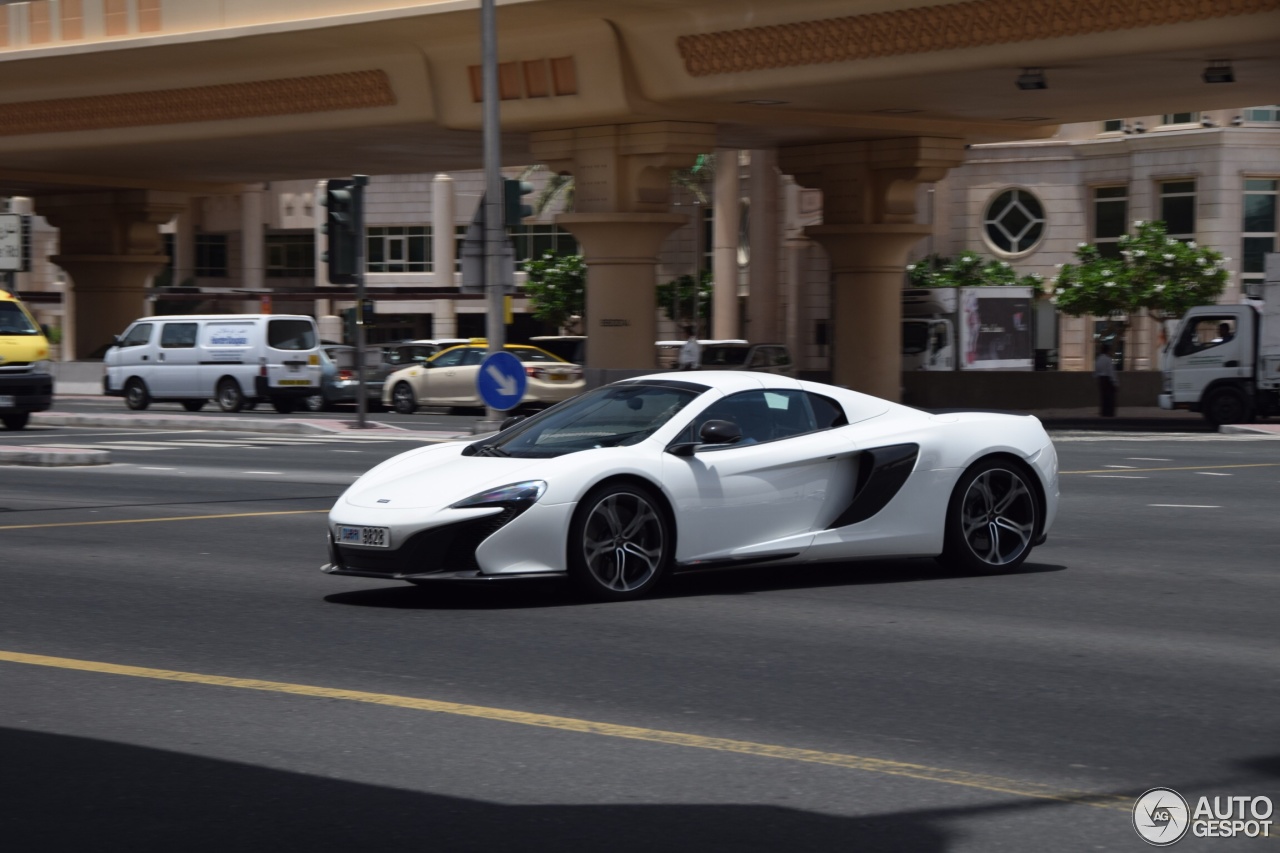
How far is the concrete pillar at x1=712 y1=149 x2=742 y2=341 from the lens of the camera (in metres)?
60.8

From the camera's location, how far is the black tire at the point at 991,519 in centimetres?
1058

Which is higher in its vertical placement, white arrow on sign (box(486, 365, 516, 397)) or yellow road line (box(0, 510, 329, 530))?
white arrow on sign (box(486, 365, 516, 397))

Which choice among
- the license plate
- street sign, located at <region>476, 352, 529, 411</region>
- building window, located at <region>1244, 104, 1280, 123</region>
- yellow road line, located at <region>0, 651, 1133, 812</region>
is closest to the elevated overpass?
street sign, located at <region>476, 352, 529, 411</region>

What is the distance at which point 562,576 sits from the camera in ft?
30.7

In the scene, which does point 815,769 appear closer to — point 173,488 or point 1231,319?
point 173,488

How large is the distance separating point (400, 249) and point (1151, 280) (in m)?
43.0

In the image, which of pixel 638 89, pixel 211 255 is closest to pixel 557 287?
pixel 211 255

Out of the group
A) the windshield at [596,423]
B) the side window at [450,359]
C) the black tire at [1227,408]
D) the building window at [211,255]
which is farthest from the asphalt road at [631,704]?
the building window at [211,255]

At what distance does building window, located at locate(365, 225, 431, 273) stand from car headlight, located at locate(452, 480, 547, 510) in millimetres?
70885

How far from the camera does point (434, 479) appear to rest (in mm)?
9570

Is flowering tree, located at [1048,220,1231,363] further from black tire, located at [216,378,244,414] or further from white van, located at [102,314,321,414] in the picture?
black tire, located at [216,378,244,414]

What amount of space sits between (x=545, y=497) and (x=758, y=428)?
1484 millimetres

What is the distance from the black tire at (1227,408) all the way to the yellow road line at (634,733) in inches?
1067

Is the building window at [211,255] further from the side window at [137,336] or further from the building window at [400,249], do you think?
the side window at [137,336]
